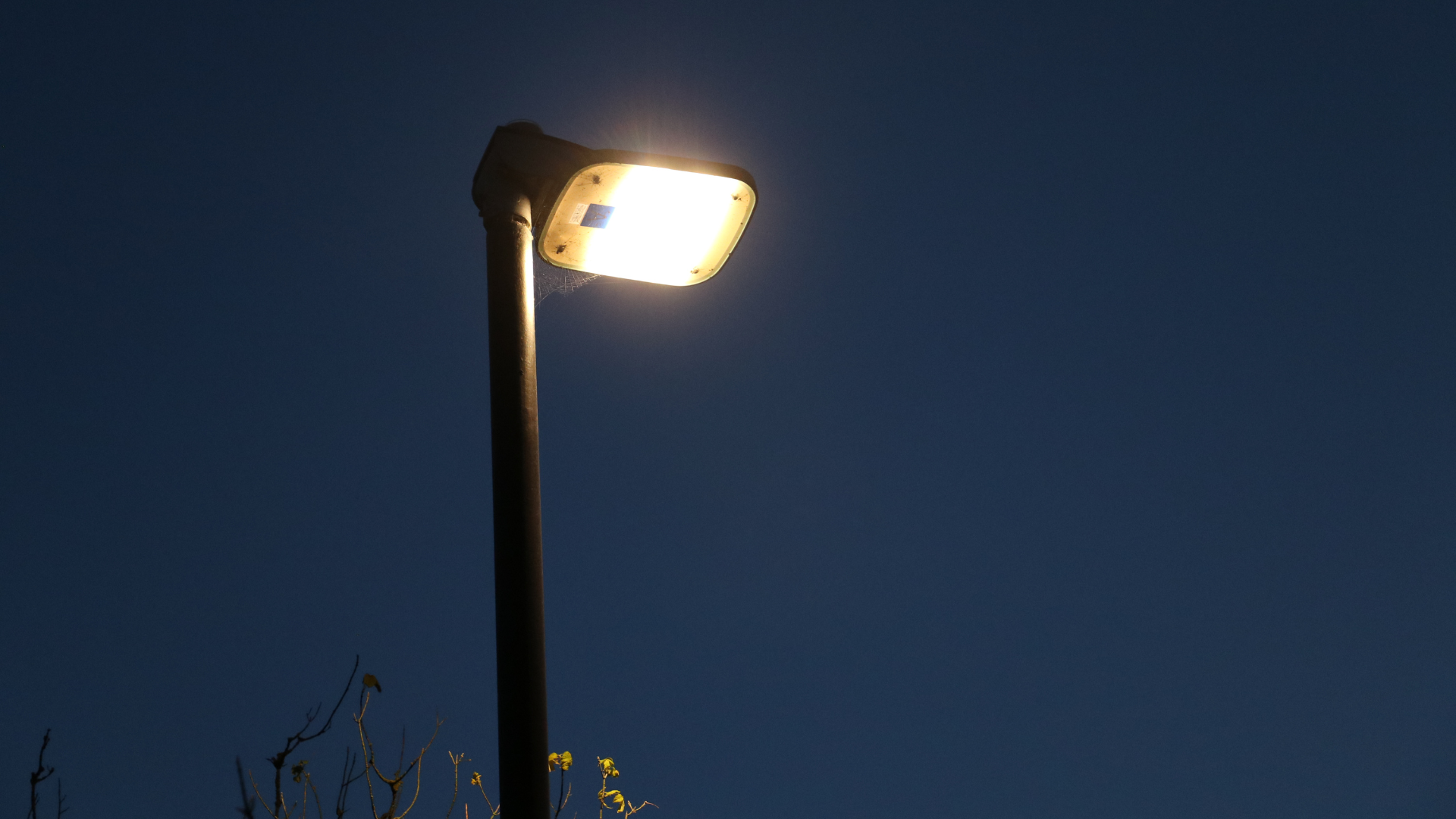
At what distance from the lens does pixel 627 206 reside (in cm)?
208

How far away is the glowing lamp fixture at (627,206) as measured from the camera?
6.48 ft

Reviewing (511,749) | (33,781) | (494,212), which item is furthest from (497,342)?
(33,781)

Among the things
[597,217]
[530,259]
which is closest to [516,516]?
[530,259]

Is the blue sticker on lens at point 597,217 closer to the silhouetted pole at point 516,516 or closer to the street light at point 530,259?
the street light at point 530,259

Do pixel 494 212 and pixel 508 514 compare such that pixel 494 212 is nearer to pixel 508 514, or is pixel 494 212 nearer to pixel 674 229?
pixel 674 229

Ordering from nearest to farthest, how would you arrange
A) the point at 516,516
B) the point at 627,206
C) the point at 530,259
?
1. the point at 516,516
2. the point at 530,259
3. the point at 627,206

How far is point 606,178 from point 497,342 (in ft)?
1.46

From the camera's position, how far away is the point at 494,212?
1.96 metres

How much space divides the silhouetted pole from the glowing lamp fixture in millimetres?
89

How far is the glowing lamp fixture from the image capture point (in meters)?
1.97

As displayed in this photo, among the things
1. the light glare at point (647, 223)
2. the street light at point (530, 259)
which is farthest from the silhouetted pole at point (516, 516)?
the light glare at point (647, 223)

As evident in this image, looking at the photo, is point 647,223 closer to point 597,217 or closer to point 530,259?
point 597,217

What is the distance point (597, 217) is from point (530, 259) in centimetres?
21

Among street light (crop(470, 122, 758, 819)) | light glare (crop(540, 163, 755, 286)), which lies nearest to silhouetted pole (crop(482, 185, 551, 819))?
street light (crop(470, 122, 758, 819))
